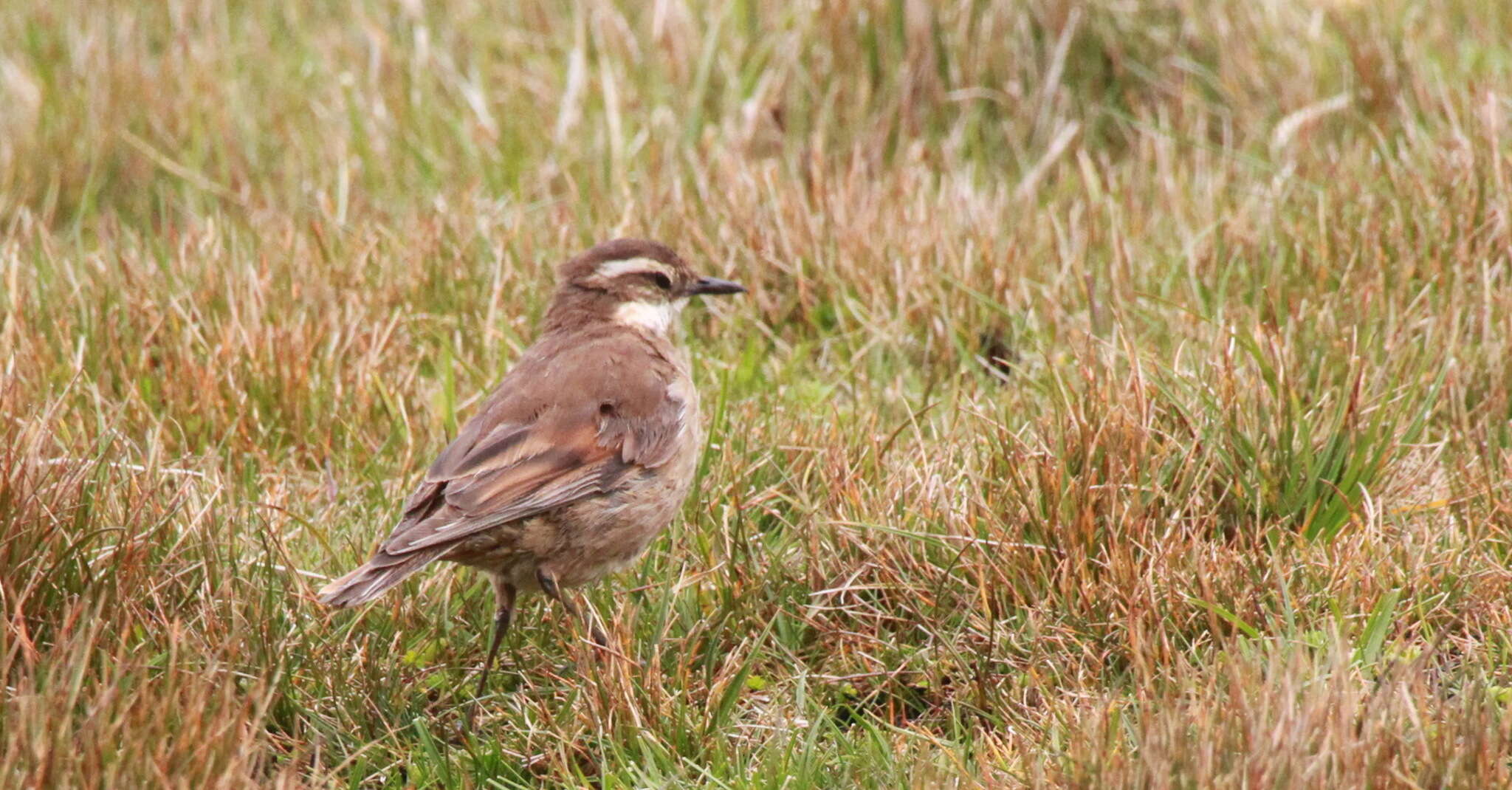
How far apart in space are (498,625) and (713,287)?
1.58 metres

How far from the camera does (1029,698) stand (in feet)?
13.9

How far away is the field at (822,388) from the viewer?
4008 mm

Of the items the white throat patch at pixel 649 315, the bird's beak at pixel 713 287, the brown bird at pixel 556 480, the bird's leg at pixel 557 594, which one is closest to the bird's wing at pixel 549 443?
the brown bird at pixel 556 480

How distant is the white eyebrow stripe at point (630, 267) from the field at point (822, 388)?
1.59ft

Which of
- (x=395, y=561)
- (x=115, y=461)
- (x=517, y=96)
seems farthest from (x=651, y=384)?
(x=517, y=96)

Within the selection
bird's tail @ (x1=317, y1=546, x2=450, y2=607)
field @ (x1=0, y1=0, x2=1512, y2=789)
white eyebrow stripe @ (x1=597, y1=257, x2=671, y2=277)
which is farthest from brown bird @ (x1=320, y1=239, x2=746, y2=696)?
white eyebrow stripe @ (x1=597, y1=257, x2=671, y2=277)

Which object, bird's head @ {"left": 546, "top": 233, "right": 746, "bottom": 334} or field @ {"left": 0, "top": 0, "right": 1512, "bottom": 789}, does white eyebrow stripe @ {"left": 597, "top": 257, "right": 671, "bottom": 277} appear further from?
field @ {"left": 0, "top": 0, "right": 1512, "bottom": 789}

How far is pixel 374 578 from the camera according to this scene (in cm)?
415

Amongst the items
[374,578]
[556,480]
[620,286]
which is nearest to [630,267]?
[620,286]

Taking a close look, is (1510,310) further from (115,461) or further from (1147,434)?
(115,461)

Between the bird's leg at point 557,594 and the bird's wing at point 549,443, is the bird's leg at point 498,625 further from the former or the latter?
the bird's wing at point 549,443

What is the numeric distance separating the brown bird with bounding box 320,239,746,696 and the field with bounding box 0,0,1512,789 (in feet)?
0.67

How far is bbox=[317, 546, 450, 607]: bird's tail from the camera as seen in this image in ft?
13.4

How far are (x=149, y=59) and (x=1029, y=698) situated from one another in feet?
21.3
